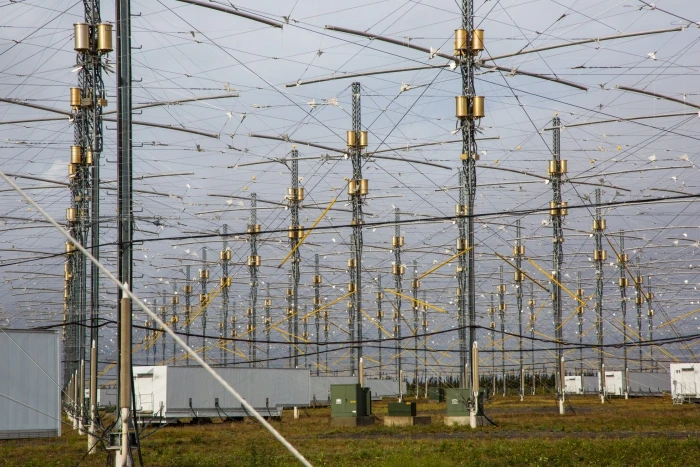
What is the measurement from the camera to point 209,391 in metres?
46.9

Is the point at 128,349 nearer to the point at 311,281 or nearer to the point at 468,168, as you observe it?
the point at 468,168

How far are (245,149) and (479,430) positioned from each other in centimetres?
1353

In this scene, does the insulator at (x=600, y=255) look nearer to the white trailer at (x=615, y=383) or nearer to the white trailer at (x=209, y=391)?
the white trailer at (x=615, y=383)

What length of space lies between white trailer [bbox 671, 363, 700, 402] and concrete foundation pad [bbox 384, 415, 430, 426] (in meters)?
31.9

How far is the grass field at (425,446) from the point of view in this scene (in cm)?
2438

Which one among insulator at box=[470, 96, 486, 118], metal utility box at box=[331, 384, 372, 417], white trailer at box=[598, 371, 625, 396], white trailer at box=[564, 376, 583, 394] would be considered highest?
insulator at box=[470, 96, 486, 118]

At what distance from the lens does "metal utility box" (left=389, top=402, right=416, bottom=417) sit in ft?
133

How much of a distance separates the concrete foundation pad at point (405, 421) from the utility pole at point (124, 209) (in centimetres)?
2070

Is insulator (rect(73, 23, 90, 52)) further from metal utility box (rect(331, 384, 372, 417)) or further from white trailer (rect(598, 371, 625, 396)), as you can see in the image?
white trailer (rect(598, 371, 625, 396))

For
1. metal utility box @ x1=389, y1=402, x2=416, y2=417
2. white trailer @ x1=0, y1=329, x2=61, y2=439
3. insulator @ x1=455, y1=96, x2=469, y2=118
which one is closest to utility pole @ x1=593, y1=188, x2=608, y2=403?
metal utility box @ x1=389, y1=402, x2=416, y2=417

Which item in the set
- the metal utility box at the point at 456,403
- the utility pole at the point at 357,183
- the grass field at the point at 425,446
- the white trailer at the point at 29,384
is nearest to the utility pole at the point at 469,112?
the metal utility box at the point at 456,403

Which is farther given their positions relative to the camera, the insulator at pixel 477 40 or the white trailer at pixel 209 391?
the white trailer at pixel 209 391

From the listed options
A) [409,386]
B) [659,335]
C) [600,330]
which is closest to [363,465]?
[600,330]

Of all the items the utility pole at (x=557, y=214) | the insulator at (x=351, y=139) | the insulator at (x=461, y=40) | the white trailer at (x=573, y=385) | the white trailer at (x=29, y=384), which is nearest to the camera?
the white trailer at (x=29, y=384)
